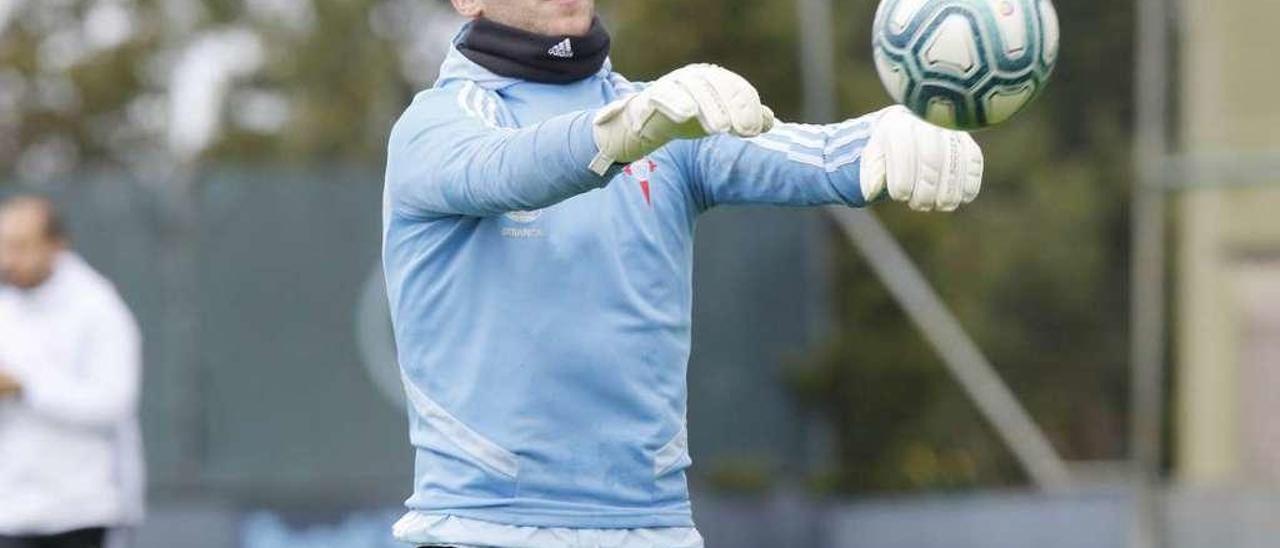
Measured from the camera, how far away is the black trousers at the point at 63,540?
9.25 m

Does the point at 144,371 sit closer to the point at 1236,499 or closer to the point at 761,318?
the point at 761,318

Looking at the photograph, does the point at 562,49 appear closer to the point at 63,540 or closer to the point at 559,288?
the point at 559,288

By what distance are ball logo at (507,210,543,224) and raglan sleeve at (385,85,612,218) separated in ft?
0.35

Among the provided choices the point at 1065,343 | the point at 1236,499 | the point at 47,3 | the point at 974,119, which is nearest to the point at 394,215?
the point at 974,119

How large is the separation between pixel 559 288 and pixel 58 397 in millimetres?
4898

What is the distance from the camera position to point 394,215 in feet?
15.8

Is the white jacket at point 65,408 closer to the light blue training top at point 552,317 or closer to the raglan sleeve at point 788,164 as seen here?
the light blue training top at point 552,317

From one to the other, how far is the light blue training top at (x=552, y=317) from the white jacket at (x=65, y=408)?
186 inches

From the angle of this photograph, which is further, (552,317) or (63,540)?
(63,540)

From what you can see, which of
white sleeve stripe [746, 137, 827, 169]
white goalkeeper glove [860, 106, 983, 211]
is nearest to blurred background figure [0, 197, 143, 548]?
white sleeve stripe [746, 137, 827, 169]

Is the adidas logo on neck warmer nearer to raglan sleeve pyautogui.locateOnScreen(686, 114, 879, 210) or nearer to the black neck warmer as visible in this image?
the black neck warmer

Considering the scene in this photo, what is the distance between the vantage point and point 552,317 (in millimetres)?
4680

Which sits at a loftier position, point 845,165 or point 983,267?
point 845,165

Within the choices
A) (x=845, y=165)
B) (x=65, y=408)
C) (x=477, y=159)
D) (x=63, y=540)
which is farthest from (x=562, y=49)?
(x=63, y=540)
